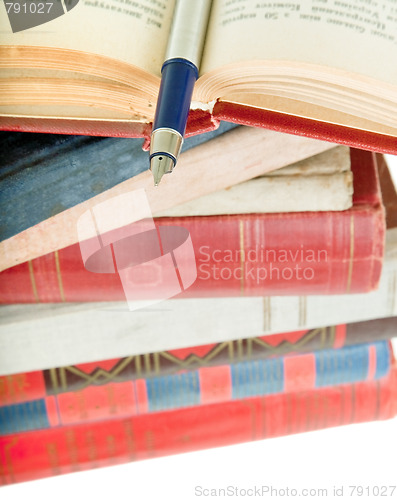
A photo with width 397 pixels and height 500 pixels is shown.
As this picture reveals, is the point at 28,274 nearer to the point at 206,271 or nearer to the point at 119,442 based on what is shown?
the point at 206,271

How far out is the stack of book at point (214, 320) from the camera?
0.56m

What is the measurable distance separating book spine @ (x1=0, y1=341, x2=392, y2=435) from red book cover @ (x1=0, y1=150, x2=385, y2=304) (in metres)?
0.16

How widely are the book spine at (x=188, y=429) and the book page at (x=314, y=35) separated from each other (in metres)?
0.50

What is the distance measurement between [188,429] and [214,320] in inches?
→ 8.3

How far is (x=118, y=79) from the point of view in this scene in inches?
17.4

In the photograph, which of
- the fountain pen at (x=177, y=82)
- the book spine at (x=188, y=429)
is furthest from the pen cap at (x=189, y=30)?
the book spine at (x=188, y=429)

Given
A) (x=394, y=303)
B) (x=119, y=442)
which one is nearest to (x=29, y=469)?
(x=119, y=442)

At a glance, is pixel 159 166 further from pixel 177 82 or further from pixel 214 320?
pixel 214 320

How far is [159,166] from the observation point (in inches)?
14.7

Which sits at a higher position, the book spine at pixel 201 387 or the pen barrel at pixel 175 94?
the pen barrel at pixel 175 94

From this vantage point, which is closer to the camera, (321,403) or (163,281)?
(163,281)

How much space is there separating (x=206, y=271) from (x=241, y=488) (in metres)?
0.27

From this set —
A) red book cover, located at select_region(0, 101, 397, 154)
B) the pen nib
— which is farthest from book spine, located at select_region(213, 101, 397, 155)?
the pen nib

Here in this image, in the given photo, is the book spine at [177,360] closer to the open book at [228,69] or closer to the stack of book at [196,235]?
the stack of book at [196,235]
